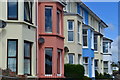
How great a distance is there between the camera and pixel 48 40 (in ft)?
75.9

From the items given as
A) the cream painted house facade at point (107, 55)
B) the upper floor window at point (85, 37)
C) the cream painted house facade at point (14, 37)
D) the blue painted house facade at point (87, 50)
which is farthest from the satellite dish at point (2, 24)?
the cream painted house facade at point (107, 55)

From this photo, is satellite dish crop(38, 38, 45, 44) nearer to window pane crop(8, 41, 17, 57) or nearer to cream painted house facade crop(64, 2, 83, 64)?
window pane crop(8, 41, 17, 57)

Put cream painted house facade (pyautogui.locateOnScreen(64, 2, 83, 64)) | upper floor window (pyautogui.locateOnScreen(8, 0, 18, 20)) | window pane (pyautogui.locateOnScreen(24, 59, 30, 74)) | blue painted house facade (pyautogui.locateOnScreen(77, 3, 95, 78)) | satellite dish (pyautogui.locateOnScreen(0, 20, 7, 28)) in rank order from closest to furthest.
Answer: satellite dish (pyautogui.locateOnScreen(0, 20, 7, 28)) < upper floor window (pyautogui.locateOnScreen(8, 0, 18, 20)) < window pane (pyautogui.locateOnScreen(24, 59, 30, 74)) < cream painted house facade (pyautogui.locateOnScreen(64, 2, 83, 64)) < blue painted house facade (pyautogui.locateOnScreen(77, 3, 95, 78))

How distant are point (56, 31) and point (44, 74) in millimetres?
2776

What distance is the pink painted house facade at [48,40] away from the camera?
2280 cm

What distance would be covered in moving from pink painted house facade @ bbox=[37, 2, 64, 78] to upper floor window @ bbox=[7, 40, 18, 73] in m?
2.93

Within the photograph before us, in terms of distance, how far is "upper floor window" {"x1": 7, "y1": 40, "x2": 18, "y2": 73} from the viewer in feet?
64.8

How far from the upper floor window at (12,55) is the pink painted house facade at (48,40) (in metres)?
2.93

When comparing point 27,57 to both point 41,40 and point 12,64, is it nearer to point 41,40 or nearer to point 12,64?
point 12,64

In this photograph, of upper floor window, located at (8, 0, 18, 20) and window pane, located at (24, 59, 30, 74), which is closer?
upper floor window, located at (8, 0, 18, 20)

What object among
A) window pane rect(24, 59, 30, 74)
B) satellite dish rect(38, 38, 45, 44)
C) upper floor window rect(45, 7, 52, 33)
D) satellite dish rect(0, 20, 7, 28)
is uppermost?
upper floor window rect(45, 7, 52, 33)

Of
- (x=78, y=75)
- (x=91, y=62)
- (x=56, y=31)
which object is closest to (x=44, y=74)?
(x=56, y=31)

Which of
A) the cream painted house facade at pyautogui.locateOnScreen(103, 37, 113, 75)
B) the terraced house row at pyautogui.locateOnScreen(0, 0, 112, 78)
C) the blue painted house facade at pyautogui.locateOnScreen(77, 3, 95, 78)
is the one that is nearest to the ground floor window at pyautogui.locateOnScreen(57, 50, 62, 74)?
the terraced house row at pyautogui.locateOnScreen(0, 0, 112, 78)

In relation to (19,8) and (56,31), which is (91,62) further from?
(19,8)
